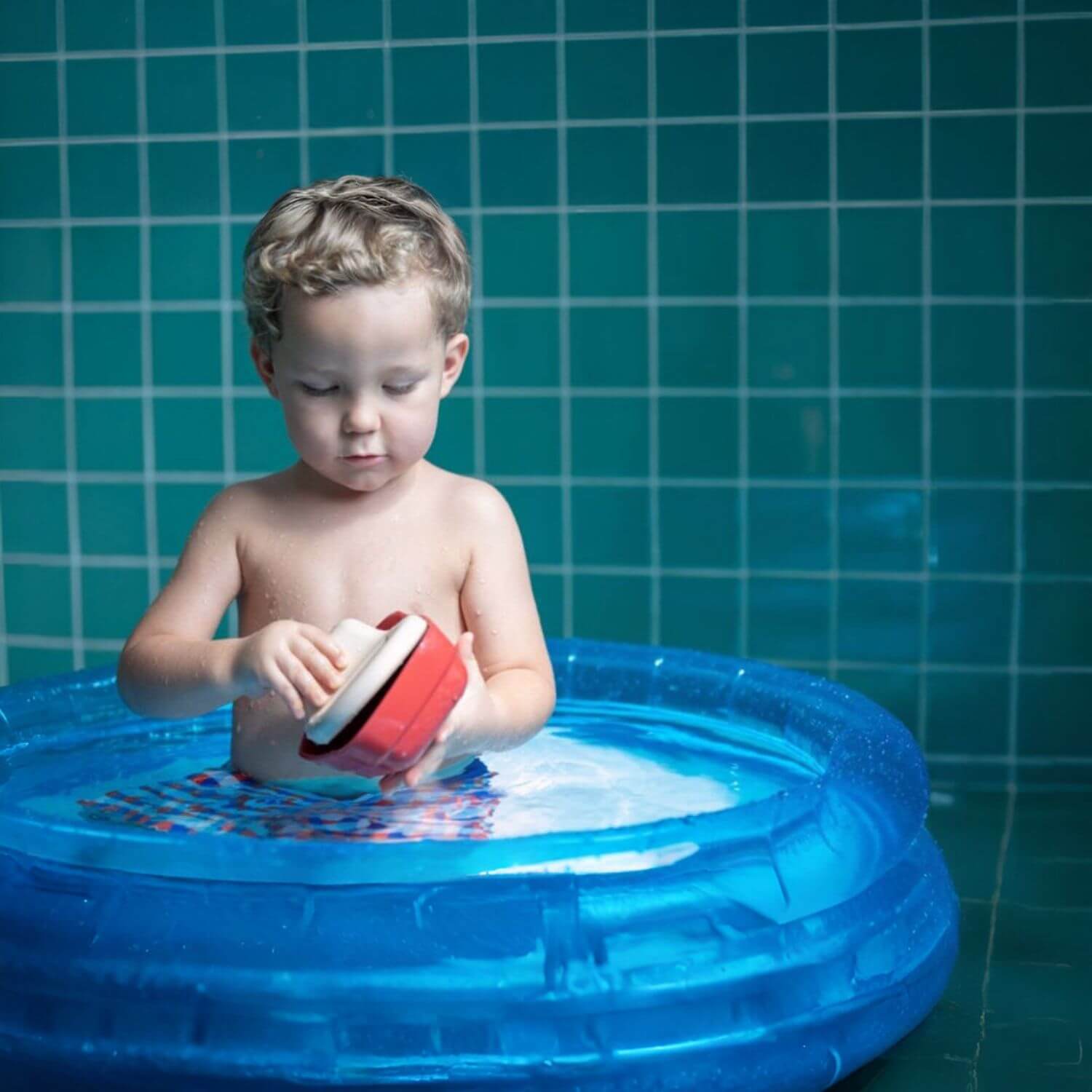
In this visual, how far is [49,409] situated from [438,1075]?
2144 millimetres

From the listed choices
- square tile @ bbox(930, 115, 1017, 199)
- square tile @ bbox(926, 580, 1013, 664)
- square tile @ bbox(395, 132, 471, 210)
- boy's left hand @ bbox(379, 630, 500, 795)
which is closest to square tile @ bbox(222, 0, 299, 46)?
square tile @ bbox(395, 132, 471, 210)

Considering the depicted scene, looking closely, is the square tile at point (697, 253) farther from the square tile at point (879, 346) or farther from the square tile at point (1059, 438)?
the square tile at point (1059, 438)

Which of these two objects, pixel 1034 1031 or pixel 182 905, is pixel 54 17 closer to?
pixel 182 905

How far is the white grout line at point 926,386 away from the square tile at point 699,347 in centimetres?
33

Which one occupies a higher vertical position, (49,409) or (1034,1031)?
(49,409)

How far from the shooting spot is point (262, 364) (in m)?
1.83

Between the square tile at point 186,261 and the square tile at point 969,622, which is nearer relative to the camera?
the square tile at point 969,622

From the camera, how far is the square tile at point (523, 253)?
3.04 meters

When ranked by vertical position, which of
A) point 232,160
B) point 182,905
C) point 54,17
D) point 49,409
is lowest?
point 182,905

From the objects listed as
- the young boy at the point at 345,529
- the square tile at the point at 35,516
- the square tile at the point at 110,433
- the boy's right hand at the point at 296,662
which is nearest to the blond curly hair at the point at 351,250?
the young boy at the point at 345,529

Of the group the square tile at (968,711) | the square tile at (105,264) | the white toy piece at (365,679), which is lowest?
the square tile at (968,711)

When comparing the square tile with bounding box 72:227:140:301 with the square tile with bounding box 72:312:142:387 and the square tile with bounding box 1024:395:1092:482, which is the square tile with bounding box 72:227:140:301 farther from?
the square tile with bounding box 1024:395:1092:482

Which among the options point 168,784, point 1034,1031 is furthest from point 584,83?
point 1034,1031

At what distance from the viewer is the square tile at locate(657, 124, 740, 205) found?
296 cm
